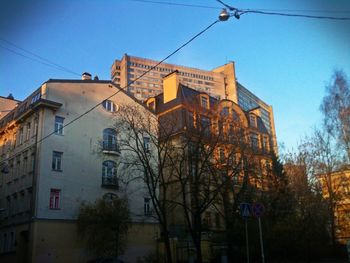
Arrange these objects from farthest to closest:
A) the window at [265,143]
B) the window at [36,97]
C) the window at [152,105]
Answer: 1. the window at [152,105]
2. the window at [265,143]
3. the window at [36,97]

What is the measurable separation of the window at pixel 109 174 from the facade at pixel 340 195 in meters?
18.5

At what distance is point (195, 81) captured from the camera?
126m

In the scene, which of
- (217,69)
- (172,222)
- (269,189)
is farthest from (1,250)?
Answer: (217,69)

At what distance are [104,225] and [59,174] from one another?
234 inches

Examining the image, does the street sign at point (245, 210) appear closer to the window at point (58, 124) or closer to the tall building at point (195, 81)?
the window at point (58, 124)

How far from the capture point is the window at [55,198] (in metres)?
33.1

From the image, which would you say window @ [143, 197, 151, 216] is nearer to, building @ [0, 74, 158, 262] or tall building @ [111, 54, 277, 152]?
building @ [0, 74, 158, 262]

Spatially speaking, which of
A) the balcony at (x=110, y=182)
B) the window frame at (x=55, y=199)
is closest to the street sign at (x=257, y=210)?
the window frame at (x=55, y=199)

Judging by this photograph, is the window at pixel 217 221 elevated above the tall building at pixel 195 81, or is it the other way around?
the tall building at pixel 195 81

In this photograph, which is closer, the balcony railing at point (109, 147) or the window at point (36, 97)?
the window at point (36, 97)

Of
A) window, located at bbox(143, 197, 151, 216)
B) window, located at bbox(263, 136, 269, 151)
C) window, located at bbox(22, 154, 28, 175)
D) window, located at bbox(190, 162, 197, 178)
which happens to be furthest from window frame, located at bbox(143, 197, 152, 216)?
window, located at bbox(190, 162, 197, 178)

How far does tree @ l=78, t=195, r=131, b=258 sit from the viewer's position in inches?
1275

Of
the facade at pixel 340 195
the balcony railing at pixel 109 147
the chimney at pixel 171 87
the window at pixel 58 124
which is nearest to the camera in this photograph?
the facade at pixel 340 195

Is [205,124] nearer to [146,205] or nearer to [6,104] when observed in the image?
[146,205]
